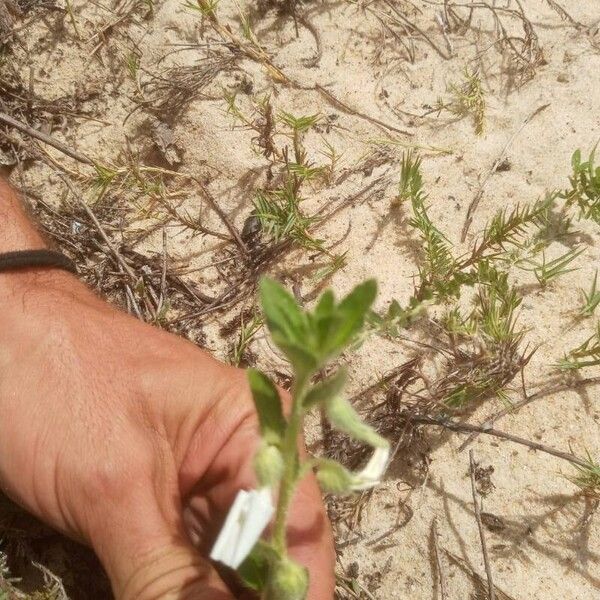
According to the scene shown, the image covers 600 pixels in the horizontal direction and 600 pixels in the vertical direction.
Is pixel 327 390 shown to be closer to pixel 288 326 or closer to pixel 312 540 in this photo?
pixel 288 326

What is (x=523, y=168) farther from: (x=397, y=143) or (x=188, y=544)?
(x=188, y=544)

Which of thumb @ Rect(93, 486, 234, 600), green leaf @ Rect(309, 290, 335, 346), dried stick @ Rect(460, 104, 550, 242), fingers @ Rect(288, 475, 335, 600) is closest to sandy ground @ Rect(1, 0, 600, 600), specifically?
dried stick @ Rect(460, 104, 550, 242)

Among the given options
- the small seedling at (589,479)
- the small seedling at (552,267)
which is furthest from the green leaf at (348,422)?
the small seedling at (552,267)

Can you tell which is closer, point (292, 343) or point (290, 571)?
point (292, 343)

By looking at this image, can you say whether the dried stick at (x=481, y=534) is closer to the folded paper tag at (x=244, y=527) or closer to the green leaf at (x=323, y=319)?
the folded paper tag at (x=244, y=527)

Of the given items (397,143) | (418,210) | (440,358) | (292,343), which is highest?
(397,143)

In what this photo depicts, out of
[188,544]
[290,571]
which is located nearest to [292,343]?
[290,571]

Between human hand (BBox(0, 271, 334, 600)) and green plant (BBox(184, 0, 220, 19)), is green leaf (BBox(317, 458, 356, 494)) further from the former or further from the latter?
green plant (BBox(184, 0, 220, 19))
